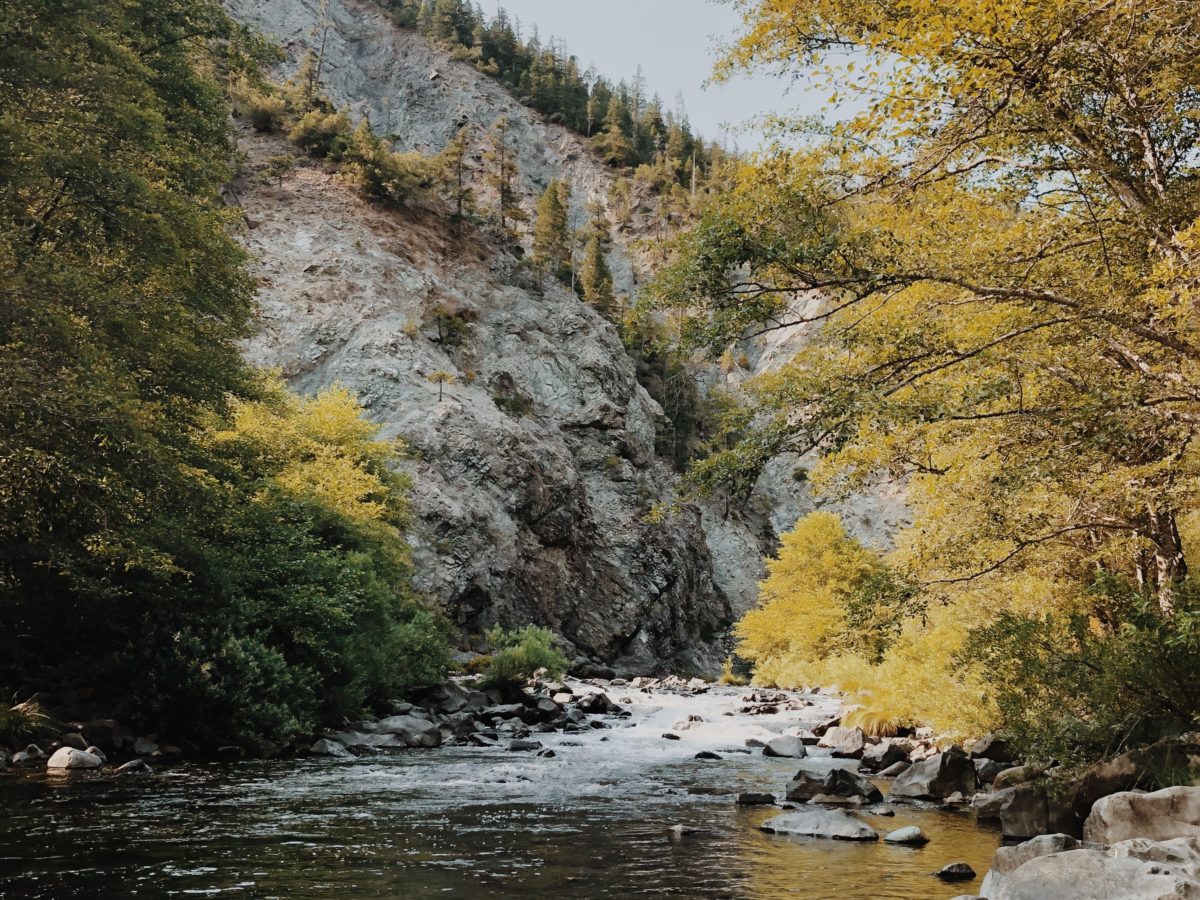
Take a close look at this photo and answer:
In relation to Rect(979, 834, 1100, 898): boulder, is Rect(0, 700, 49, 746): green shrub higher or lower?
lower

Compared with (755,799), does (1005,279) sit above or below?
above

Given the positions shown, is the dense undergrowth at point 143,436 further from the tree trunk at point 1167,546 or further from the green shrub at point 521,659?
the tree trunk at point 1167,546

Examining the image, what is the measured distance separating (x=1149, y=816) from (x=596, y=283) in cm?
8308

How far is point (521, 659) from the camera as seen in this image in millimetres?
33000

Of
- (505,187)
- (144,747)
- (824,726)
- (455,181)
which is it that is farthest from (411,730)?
(505,187)

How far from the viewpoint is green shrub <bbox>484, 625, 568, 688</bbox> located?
3078 centimetres

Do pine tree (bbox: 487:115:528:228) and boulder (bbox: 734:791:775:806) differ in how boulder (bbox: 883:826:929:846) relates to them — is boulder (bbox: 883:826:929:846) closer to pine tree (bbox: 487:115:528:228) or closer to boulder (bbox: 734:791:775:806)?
boulder (bbox: 734:791:775:806)

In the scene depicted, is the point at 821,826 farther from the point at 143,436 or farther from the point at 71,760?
the point at 71,760

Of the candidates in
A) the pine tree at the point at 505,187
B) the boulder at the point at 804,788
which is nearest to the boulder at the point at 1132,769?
the boulder at the point at 804,788

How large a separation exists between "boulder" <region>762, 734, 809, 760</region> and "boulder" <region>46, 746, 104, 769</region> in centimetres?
1452

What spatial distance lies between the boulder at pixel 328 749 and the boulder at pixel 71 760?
186 inches

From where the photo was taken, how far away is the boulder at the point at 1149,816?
8.32 metres

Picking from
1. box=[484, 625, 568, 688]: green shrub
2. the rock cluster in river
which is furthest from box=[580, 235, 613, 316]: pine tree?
the rock cluster in river

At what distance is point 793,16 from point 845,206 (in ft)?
7.98
